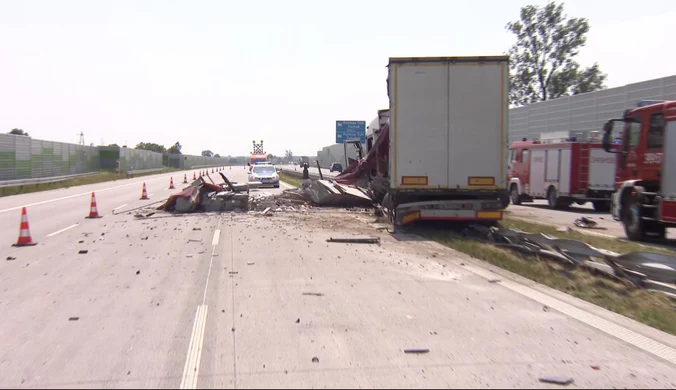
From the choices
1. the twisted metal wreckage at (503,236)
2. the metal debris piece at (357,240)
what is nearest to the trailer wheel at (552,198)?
the twisted metal wreckage at (503,236)

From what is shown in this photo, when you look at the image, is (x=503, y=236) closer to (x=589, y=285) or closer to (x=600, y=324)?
(x=589, y=285)

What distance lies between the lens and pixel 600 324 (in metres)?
7.15

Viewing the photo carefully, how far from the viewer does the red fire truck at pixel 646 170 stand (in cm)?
1421

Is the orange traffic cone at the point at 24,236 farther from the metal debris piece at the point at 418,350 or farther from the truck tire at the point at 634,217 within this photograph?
the truck tire at the point at 634,217

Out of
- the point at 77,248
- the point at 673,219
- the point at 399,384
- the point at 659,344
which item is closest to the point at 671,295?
the point at 659,344

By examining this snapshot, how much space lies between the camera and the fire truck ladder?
979 inches

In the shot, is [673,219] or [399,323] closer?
[399,323]

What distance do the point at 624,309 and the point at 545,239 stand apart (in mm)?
3881

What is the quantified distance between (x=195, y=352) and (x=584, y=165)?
22052 millimetres

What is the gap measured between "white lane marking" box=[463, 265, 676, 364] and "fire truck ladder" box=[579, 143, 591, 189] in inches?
662

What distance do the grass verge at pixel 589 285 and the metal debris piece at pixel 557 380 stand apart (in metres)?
2.33

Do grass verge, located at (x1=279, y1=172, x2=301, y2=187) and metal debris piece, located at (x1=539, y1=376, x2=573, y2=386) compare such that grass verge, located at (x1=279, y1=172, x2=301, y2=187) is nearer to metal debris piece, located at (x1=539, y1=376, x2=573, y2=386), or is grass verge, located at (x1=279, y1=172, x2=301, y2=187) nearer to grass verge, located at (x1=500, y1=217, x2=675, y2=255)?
grass verge, located at (x1=500, y1=217, x2=675, y2=255)

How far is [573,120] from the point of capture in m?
40.2

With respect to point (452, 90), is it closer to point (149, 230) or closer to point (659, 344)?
point (149, 230)
